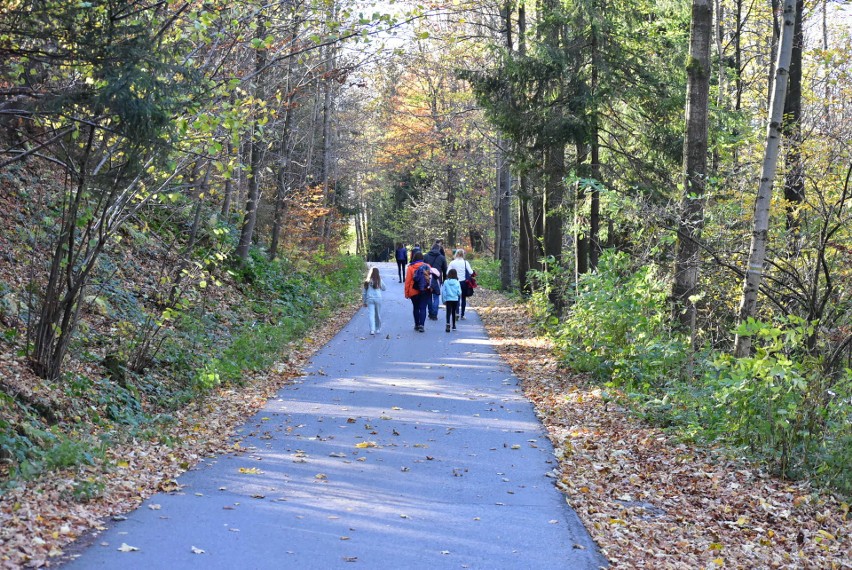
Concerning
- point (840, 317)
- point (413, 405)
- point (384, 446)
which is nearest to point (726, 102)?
point (840, 317)

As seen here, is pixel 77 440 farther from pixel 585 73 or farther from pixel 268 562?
pixel 585 73

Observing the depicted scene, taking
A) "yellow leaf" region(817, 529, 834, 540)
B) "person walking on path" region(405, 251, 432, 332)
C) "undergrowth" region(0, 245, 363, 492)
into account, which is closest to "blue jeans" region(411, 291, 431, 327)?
"person walking on path" region(405, 251, 432, 332)

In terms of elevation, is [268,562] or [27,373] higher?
[27,373]

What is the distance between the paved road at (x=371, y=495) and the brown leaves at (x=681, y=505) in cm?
28

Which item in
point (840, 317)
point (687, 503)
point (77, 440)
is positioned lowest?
point (687, 503)

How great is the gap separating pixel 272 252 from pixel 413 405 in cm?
1550

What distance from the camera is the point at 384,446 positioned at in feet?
29.4

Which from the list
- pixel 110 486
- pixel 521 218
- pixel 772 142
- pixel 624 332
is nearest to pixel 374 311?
pixel 624 332

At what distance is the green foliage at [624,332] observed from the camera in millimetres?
11703

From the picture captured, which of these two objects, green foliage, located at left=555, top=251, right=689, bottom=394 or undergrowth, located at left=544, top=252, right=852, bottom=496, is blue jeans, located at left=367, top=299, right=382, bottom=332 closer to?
green foliage, located at left=555, top=251, right=689, bottom=394

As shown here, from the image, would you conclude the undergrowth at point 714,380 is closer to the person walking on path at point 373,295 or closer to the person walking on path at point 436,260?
the person walking on path at point 373,295

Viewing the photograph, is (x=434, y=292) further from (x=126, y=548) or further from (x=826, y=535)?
(x=126, y=548)

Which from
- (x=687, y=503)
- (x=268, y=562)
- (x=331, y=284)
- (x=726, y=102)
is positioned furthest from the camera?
(x=331, y=284)

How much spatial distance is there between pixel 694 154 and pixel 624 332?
10.2ft
